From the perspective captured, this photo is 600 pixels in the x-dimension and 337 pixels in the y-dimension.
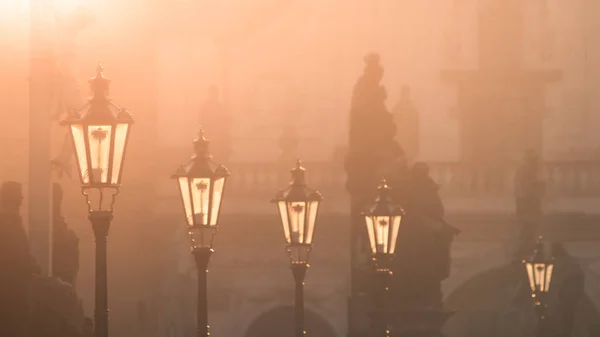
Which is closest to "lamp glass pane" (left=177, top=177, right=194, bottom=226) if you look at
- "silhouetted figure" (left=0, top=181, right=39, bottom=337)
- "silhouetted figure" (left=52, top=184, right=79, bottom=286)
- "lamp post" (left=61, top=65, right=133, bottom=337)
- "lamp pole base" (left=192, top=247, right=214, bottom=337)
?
"lamp pole base" (left=192, top=247, right=214, bottom=337)

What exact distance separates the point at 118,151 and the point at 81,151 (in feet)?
0.73

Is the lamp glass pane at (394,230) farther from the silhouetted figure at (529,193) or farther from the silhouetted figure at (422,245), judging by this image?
the silhouetted figure at (529,193)

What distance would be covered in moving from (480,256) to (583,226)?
226cm

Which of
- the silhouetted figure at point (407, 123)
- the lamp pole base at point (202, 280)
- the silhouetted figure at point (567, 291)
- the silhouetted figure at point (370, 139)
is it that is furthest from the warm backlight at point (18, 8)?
the silhouetted figure at point (407, 123)

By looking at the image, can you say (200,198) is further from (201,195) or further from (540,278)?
(540,278)

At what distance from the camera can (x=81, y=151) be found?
909 cm

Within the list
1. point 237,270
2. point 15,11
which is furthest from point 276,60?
point 15,11

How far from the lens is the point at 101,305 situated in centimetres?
897

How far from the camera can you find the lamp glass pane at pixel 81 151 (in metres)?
9.08

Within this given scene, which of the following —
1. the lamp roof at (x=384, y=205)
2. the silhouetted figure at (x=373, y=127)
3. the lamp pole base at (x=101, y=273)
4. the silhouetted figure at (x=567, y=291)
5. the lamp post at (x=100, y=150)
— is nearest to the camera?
the lamp pole base at (x=101, y=273)

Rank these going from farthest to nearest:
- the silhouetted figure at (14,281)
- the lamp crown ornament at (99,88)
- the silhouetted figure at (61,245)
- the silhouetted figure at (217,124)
A: the silhouetted figure at (217,124), the silhouetted figure at (61,245), the silhouetted figure at (14,281), the lamp crown ornament at (99,88)

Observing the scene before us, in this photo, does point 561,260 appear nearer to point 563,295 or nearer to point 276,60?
point 563,295

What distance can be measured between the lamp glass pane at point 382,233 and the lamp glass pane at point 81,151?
406 cm

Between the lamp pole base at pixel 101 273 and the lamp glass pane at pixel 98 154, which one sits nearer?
the lamp pole base at pixel 101 273
